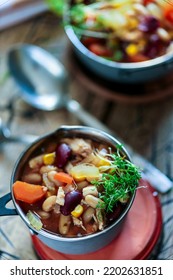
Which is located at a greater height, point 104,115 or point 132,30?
point 132,30

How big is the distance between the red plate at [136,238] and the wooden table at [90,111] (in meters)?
0.06

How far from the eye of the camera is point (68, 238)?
910 millimetres

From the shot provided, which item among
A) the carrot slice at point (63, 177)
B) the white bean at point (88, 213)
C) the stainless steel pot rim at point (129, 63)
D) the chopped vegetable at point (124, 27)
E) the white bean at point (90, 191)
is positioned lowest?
the white bean at point (88, 213)

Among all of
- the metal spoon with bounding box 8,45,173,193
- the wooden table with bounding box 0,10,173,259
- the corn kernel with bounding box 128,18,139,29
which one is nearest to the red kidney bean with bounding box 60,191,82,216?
the wooden table with bounding box 0,10,173,259

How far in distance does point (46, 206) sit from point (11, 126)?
40cm

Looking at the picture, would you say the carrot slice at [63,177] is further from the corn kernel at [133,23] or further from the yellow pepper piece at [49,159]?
the corn kernel at [133,23]

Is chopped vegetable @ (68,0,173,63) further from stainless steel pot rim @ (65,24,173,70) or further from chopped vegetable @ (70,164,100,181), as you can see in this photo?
chopped vegetable @ (70,164,100,181)

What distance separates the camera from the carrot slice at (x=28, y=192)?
0.93m

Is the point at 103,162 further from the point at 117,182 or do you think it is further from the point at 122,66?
the point at 122,66

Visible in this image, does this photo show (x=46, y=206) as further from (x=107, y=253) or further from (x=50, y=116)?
(x=50, y=116)

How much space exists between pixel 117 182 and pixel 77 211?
0.09 m

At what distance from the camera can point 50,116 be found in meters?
1.30

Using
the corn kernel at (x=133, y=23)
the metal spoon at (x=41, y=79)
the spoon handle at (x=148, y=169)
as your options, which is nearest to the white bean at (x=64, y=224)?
the spoon handle at (x=148, y=169)
